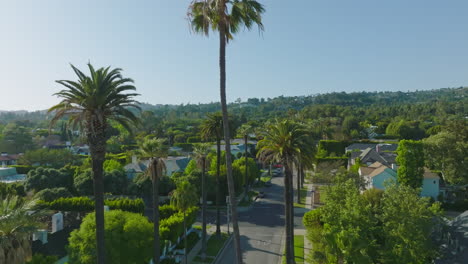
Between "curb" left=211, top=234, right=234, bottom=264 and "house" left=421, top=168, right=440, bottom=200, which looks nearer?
"curb" left=211, top=234, right=234, bottom=264

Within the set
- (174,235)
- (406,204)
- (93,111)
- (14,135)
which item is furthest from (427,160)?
(14,135)

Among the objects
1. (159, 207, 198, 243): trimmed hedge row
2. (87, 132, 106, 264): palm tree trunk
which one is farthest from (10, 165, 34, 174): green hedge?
(87, 132, 106, 264): palm tree trunk

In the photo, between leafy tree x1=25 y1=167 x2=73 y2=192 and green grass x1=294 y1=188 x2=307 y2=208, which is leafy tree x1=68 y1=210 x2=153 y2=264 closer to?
green grass x1=294 y1=188 x2=307 y2=208

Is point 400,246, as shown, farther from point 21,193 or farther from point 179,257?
point 21,193

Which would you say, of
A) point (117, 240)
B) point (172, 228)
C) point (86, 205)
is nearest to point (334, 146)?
point (172, 228)

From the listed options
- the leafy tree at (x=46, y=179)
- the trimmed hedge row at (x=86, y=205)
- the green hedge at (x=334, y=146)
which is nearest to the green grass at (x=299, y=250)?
the trimmed hedge row at (x=86, y=205)
